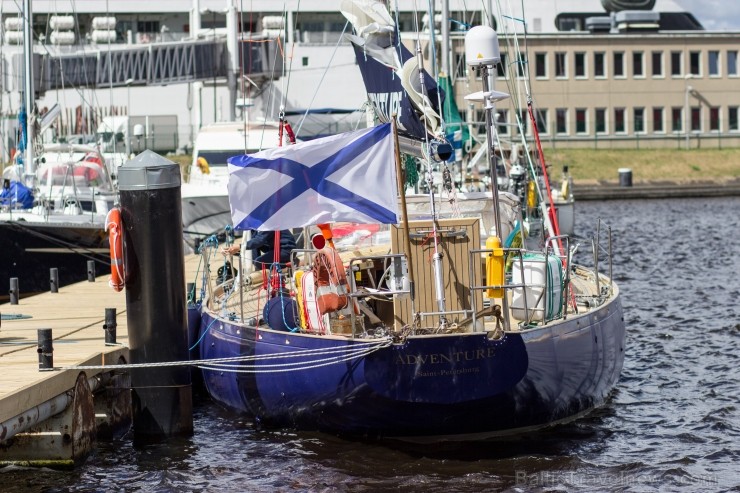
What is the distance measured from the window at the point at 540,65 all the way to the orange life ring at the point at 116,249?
71.2 m

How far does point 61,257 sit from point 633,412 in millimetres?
16388

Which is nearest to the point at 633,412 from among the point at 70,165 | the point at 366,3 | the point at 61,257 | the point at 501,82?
the point at 366,3

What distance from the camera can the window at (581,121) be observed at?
84.4 m

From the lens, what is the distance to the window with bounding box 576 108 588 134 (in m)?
84.4

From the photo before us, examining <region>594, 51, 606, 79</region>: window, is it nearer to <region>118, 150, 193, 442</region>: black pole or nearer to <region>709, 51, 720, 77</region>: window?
<region>709, 51, 720, 77</region>: window

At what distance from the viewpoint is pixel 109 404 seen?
15.3 metres

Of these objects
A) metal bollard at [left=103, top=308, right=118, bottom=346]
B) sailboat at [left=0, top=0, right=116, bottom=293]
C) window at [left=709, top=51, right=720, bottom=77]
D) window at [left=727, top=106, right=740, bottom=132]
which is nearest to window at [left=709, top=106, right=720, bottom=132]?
window at [left=727, top=106, right=740, bottom=132]

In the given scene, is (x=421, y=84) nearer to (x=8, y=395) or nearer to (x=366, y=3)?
(x=366, y=3)

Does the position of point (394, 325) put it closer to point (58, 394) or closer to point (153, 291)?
point (153, 291)

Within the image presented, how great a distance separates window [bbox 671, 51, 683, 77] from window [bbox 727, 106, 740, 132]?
4492 millimetres

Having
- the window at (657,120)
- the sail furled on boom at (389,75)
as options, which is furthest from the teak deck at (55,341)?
the window at (657,120)

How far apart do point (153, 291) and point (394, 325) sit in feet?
9.39

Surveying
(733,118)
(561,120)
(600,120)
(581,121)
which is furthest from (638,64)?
(733,118)

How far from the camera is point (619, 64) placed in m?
85.1
